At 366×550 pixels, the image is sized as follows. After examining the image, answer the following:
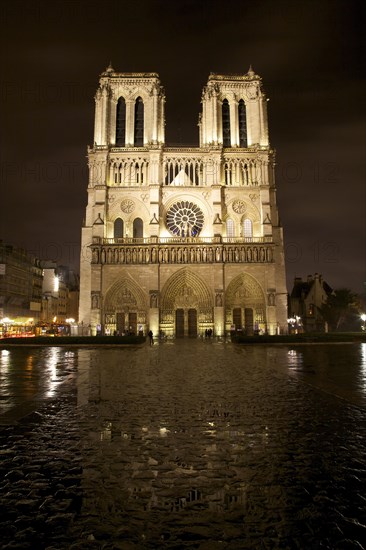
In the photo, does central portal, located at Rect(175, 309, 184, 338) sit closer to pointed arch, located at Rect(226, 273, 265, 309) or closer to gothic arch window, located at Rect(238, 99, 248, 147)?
pointed arch, located at Rect(226, 273, 265, 309)

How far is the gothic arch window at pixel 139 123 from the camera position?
4731cm

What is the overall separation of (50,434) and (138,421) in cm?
136

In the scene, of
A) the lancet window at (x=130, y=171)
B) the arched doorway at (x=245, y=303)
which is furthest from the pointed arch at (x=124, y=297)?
the lancet window at (x=130, y=171)

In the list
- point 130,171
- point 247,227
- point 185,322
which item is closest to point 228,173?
point 247,227

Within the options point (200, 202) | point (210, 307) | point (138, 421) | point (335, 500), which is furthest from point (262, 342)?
point (335, 500)

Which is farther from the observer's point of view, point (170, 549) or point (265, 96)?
point (265, 96)

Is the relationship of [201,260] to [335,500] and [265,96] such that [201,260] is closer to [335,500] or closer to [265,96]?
[265,96]

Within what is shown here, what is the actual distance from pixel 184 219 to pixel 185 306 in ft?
30.4

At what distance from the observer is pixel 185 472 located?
14.4 ft

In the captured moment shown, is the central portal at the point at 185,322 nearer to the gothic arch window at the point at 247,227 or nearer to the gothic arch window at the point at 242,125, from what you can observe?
the gothic arch window at the point at 247,227

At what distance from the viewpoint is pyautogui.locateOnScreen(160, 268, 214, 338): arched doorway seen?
4300cm

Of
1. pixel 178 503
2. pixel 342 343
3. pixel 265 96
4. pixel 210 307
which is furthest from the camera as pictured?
pixel 265 96

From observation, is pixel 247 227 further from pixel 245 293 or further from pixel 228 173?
pixel 245 293

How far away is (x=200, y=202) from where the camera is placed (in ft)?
149
